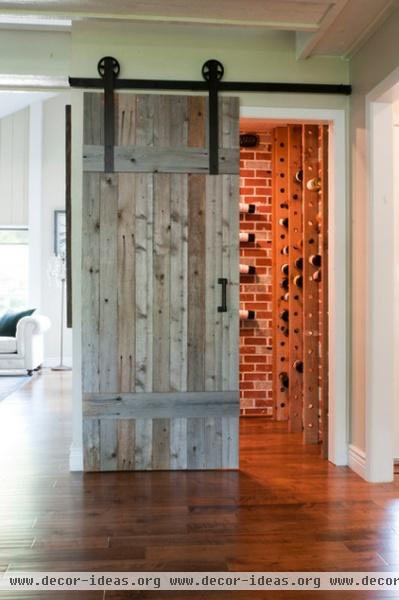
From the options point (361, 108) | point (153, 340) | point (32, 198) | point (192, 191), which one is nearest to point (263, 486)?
point (153, 340)

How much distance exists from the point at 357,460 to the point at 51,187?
7.10 meters

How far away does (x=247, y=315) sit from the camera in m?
5.14

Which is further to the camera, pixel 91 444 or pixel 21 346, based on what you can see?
pixel 21 346

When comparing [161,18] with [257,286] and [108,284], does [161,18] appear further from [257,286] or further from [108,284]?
[257,286]

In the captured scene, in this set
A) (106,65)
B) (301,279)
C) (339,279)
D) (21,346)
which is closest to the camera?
(106,65)

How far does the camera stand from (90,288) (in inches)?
136

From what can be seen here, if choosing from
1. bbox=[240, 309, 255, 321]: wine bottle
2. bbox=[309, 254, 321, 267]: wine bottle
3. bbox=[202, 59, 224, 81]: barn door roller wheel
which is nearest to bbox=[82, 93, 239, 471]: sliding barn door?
bbox=[202, 59, 224, 81]: barn door roller wheel

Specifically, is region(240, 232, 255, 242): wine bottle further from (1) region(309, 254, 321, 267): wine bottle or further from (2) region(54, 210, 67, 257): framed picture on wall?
(2) region(54, 210, 67, 257): framed picture on wall

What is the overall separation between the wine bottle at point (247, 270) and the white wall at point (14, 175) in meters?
5.17

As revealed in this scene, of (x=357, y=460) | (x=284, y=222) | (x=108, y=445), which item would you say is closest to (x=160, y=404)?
(x=108, y=445)

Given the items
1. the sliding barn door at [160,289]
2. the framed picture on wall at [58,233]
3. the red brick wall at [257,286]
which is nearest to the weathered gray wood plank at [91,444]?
the sliding barn door at [160,289]

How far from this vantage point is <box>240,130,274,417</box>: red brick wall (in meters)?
5.16

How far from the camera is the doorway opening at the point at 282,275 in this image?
4.21 m

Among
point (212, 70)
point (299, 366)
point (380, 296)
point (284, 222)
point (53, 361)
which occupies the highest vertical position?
point (212, 70)
